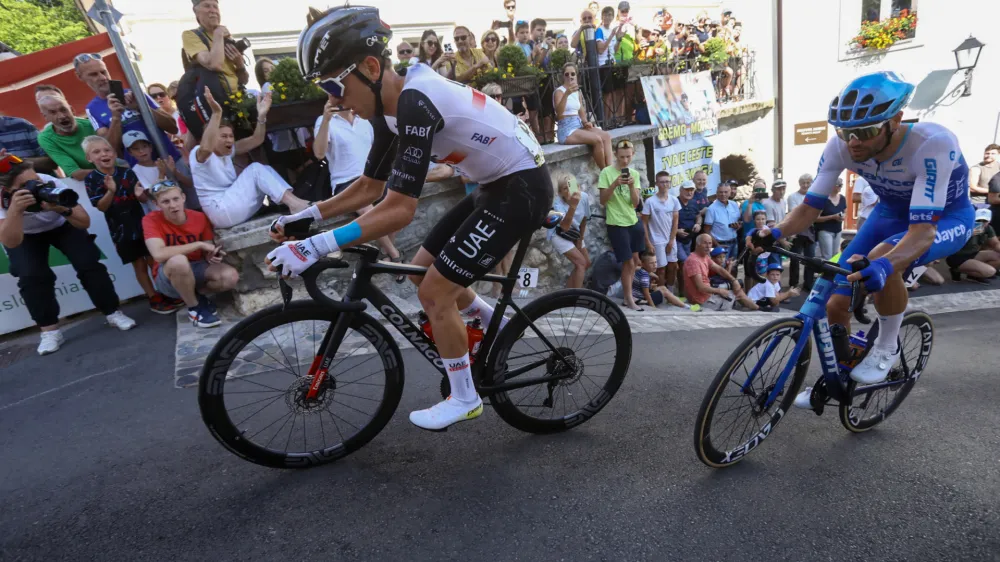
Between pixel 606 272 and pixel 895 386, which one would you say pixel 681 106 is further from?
pixel 895 386

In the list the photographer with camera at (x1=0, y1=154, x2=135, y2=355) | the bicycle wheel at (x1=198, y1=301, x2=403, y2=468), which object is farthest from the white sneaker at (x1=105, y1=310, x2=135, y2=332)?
the bicycle wheel at (x1=198, y1=301, x2=403, y2=468)

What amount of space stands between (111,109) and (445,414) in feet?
17.6

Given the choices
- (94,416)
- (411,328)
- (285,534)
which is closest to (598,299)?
(411,328)

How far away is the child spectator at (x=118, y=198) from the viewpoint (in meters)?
5.18

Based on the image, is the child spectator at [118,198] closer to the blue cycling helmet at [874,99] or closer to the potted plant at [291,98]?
the potted plant at [291,98]

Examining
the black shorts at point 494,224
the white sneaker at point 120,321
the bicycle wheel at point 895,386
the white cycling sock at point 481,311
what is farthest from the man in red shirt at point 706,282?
the white sneaker at point 120,321

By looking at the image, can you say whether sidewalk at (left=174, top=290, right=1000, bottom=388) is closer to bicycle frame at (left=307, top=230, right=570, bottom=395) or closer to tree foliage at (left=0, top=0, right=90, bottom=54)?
bicycle frame at (left=307, top=230, right=570, bottom=395)

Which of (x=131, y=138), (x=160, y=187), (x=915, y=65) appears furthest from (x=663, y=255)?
(x=915, y=65)

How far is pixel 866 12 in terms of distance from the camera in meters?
14.9

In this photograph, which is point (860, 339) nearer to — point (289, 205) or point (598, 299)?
point (598, 299)

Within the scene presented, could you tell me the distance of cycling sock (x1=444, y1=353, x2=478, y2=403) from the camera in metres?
2.60

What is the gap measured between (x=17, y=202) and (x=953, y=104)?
62.1ft

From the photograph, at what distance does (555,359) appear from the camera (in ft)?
9.84

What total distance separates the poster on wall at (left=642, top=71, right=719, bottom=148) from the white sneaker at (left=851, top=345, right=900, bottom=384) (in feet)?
28.7
